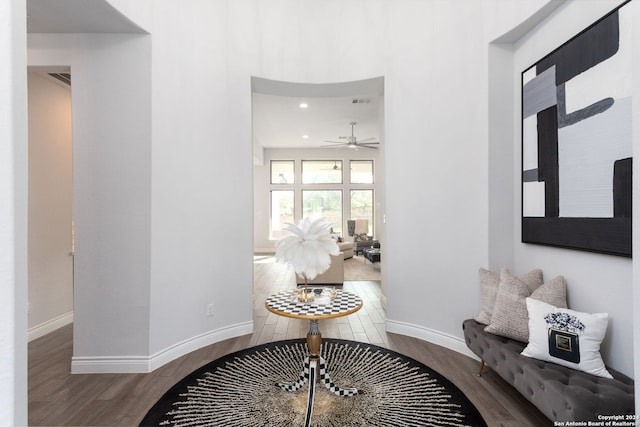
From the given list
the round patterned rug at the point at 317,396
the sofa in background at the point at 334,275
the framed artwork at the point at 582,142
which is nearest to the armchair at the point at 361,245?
the sofa in background at the point at 334,275

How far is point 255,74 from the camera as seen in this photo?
3371 millimetres

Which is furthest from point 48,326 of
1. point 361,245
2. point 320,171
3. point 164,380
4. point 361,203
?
point 361,203

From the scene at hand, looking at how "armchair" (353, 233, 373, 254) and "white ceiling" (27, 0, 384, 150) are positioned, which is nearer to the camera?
"white ceiling" (27, 0, 384, 150)

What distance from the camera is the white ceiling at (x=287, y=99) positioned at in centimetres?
225

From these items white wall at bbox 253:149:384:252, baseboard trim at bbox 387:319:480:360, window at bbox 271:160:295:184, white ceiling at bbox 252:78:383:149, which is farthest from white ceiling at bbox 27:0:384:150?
baseboard trim at bbox 387:319:480:360

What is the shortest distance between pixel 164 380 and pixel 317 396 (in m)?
1.22

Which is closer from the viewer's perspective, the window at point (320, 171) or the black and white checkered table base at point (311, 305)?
the black and white checkered table base at point (311, 305)

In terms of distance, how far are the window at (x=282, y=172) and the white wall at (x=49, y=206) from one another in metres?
6.89

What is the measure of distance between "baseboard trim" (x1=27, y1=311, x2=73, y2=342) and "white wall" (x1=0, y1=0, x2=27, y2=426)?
116 inches

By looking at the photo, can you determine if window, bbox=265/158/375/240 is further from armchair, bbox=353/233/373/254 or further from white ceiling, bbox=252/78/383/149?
armchair, bbox=353/233/373/254

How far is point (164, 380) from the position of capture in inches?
95.3

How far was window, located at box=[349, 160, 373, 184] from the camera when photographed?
33.9 ft

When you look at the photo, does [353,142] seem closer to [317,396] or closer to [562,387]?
[317,396]

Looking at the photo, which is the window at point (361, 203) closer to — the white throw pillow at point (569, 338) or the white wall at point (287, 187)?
the white wall at point (287, 187)
